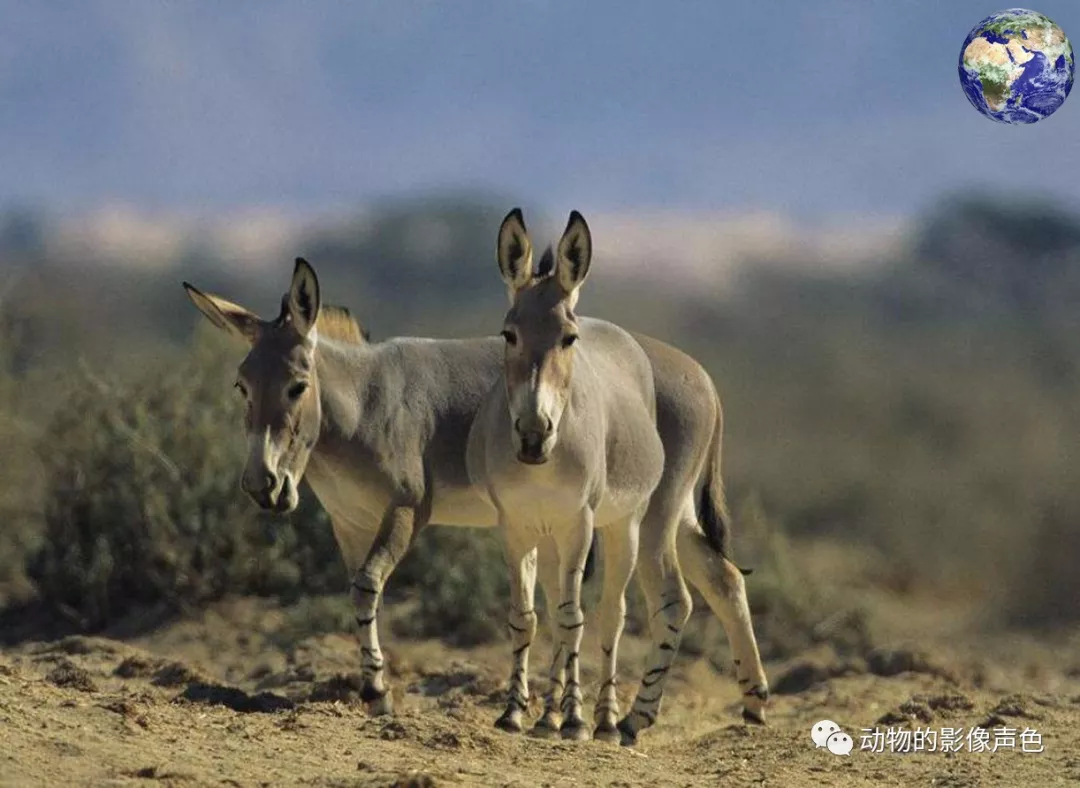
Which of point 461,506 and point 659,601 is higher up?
point 461,506

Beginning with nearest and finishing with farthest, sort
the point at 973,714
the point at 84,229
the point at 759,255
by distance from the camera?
1. the point at 973,714
2. the point at 759,255
3. the point at 84,229

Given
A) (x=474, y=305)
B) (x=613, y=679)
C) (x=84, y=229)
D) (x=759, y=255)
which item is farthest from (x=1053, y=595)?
(x=84, y=229)

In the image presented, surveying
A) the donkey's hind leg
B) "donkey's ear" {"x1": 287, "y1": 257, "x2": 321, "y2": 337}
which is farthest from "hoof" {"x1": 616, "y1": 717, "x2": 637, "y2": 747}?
"donkey's ear" {"x1": 287, "y1": 257, "x2": 321, "y2": 337}

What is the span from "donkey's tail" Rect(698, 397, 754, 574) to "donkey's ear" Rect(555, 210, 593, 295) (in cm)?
236

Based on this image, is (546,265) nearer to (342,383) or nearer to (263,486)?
(342,383)

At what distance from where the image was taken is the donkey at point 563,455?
33.1 feet

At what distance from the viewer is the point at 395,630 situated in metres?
15.9

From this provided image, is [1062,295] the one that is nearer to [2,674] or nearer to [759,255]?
[759,255]

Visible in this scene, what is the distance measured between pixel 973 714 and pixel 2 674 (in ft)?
20.0

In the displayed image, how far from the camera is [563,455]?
1020 centimetres

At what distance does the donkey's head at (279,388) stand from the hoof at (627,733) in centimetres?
236

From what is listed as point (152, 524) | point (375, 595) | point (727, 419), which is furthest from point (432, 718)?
point (727, 419)

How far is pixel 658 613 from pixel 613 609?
565 mm

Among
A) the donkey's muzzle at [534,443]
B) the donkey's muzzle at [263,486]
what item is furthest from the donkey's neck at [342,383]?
the donkey's muzzle at [534,443]
